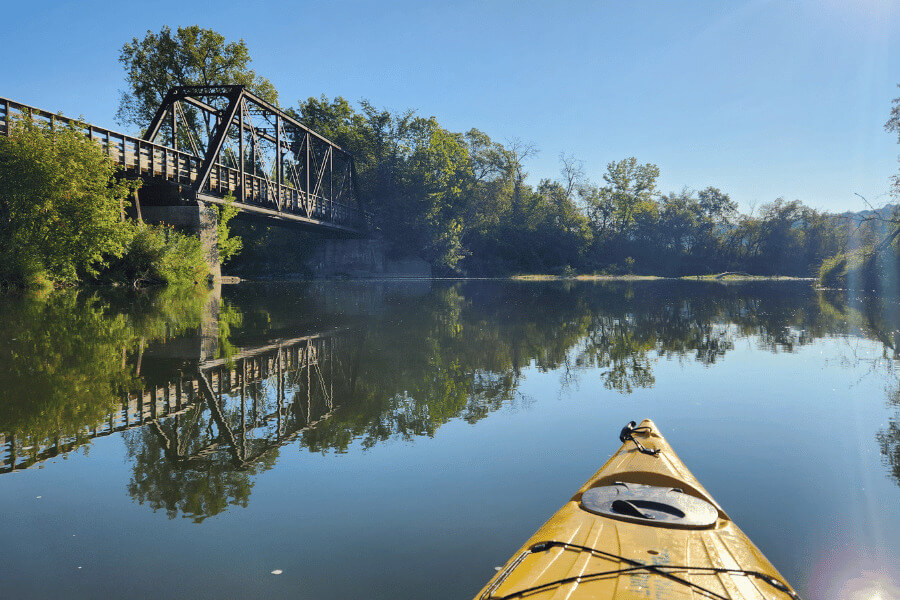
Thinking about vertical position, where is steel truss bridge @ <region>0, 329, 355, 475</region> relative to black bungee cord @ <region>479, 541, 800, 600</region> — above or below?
below

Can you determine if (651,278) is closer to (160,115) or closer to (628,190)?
(628,190)

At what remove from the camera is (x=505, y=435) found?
579cm

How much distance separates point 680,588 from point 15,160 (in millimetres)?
21937

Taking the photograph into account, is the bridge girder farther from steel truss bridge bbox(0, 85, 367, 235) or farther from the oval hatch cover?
the oval hatch cover

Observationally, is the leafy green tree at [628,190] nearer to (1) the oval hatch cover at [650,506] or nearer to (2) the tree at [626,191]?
(2) the tree at [626,191]

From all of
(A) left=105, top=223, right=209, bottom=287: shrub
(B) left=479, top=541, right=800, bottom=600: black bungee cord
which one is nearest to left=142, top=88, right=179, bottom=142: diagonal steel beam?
(A) left=105, top=223, right=209, bottom=287: shrub

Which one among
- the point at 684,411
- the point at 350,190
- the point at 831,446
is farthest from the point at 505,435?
the point at 350,190

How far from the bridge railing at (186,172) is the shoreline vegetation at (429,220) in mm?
758

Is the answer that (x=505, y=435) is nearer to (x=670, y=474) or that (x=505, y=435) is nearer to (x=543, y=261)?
(x=670, y=474)

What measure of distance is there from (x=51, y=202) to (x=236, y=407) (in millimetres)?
16616

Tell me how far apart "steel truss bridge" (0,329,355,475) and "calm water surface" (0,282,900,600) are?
0.04m

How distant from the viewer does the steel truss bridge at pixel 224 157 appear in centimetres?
2408

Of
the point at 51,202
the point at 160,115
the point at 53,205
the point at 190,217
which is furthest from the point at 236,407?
the point at 160,115

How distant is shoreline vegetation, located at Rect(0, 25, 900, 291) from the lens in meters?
19.6
